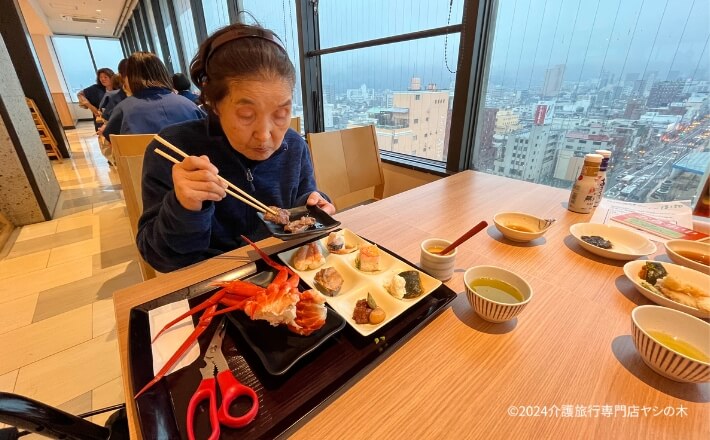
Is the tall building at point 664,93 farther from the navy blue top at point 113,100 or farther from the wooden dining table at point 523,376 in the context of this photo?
the navy blue top at point 113,100

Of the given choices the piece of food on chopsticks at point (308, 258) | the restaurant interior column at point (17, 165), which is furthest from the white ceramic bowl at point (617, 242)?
the restaurant interior column at point (17, 165)

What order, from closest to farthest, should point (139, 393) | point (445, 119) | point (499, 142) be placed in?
point (139, 393) → point (499, 142) → point (445, 119)

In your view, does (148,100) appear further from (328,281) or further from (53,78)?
(53,78)

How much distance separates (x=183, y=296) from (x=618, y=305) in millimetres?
1120

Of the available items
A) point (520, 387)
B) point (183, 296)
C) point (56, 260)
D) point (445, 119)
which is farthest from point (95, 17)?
point (520, 387)

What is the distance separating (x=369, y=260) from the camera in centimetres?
86

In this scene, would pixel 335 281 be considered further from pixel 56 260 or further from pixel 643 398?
pixel 56 260

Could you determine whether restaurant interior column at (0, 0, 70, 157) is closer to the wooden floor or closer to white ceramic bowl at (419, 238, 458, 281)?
the wooden floor

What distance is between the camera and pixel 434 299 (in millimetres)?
759

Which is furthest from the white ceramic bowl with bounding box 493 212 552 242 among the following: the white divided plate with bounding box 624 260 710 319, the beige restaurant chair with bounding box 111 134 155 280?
the beige restaurant chair with bounding box 111 134 155 280

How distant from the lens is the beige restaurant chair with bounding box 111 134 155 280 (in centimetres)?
130

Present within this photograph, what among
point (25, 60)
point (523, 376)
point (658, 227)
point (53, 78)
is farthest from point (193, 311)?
point (53, 78)

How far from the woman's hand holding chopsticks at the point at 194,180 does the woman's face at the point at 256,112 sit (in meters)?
0.18

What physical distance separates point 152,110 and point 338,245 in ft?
7.38
